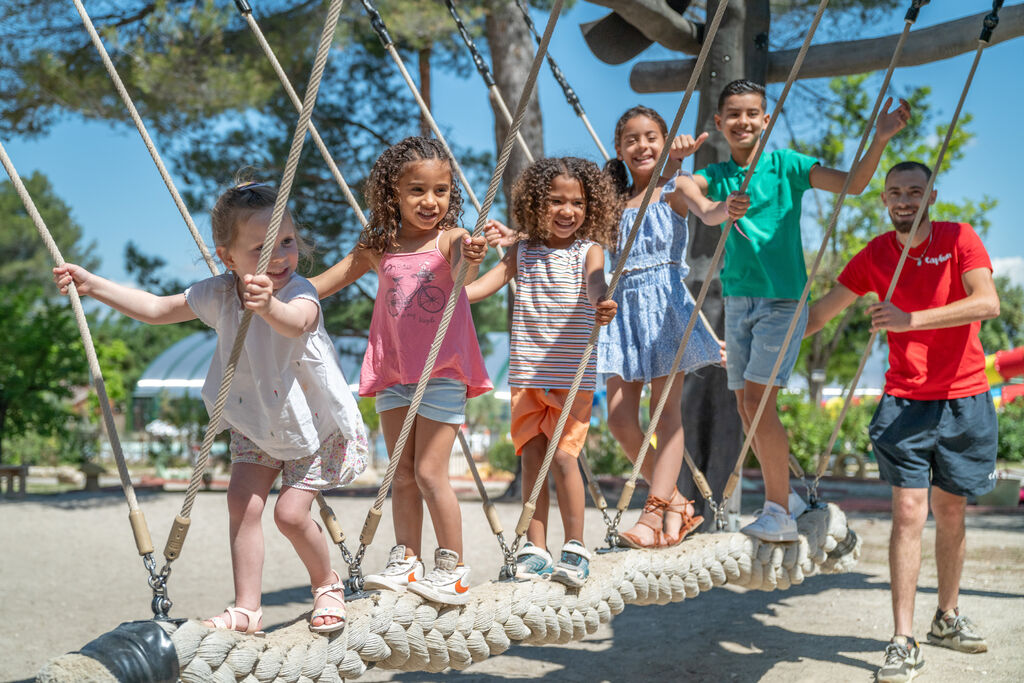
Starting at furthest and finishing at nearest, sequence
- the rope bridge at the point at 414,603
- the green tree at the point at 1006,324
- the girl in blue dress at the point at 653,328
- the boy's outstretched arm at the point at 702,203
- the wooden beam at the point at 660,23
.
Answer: the green tree at the point at 1006,324 → the wooden beam at the point at 660,23 → the girl in blue dress at the point at 653,328 → the boy's outstretched arm at the point at 702,203 → the rope bridge at the point at 414,603

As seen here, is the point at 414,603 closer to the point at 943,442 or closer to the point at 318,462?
the point at 318,462

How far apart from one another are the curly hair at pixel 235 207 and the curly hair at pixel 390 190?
46 centimetres

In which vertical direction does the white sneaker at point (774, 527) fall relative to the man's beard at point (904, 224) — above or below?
below

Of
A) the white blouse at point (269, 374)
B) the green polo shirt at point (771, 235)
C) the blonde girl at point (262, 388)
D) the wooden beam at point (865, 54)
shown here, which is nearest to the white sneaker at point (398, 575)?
the blonde girl at point (262, 388)

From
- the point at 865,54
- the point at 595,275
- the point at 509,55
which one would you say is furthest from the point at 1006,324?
the point at 595,275

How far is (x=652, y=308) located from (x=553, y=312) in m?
0.59

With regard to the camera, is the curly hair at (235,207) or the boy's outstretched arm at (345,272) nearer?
the curly hair at (235,207)

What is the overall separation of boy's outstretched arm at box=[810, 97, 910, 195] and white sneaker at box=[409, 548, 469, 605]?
6.34 ft

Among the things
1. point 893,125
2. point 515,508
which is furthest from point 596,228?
point 515,508

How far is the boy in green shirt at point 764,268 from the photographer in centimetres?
355

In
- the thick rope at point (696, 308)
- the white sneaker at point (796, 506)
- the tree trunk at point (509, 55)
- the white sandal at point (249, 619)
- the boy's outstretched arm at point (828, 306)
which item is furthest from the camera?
the tree trunk at point (509, 55)

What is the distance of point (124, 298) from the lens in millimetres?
2207

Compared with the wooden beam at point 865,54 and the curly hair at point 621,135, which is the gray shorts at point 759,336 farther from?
the wooden beam at point 865,54

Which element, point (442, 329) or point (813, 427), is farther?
point (813, 427)
